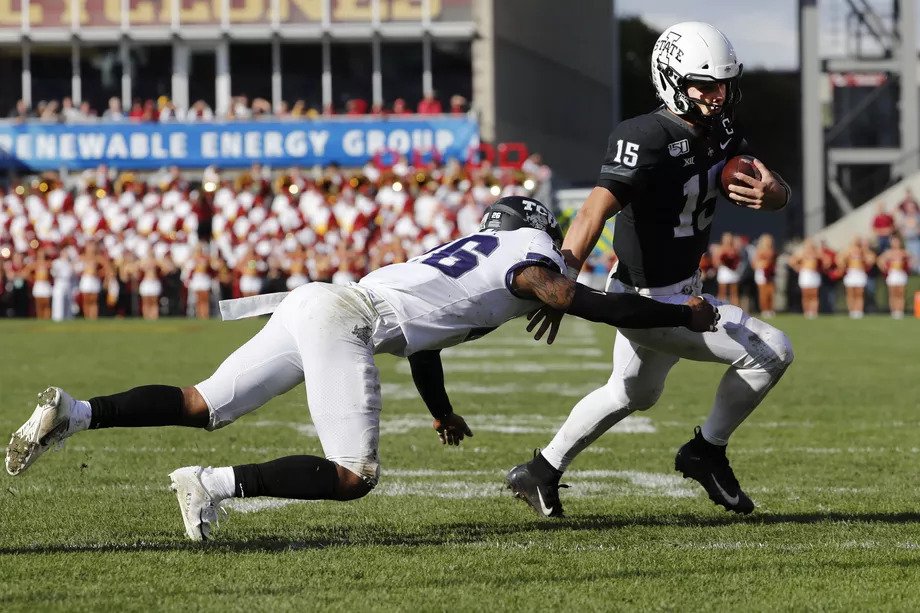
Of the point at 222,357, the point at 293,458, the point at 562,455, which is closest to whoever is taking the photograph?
the point at 293,458

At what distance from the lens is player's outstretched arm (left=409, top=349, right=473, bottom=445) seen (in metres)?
5.10

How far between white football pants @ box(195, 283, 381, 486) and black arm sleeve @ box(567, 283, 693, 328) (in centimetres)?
63

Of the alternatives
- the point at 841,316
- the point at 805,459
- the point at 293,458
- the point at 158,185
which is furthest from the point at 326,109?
the point at 293,458

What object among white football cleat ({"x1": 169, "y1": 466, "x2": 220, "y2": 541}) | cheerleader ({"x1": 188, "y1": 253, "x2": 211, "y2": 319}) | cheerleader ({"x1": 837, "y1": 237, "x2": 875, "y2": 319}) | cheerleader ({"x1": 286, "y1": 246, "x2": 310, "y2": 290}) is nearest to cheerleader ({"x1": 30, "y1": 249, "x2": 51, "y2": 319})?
cheerleader ({"x1": 188, "y1": 253, "x2": 211, "y2": 319})

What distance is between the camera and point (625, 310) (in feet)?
15.3

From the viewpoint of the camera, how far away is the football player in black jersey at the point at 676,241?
5.08 m

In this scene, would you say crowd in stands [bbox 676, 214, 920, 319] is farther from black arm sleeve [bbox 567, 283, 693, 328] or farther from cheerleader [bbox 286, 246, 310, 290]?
black arm sleeve [bbox 567, 283, 693, 328]

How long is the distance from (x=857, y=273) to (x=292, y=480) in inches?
761

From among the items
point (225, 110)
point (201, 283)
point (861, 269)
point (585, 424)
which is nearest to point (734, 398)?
point (585, 424)

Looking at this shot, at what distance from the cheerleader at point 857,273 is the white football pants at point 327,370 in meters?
19.0

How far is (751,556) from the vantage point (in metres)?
4.62

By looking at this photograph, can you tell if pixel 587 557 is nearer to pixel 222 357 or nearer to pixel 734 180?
pixel 734 180

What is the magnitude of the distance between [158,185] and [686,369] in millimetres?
16080

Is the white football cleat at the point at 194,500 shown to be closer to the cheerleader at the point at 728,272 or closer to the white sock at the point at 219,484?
the white sock at the point at 219,484
